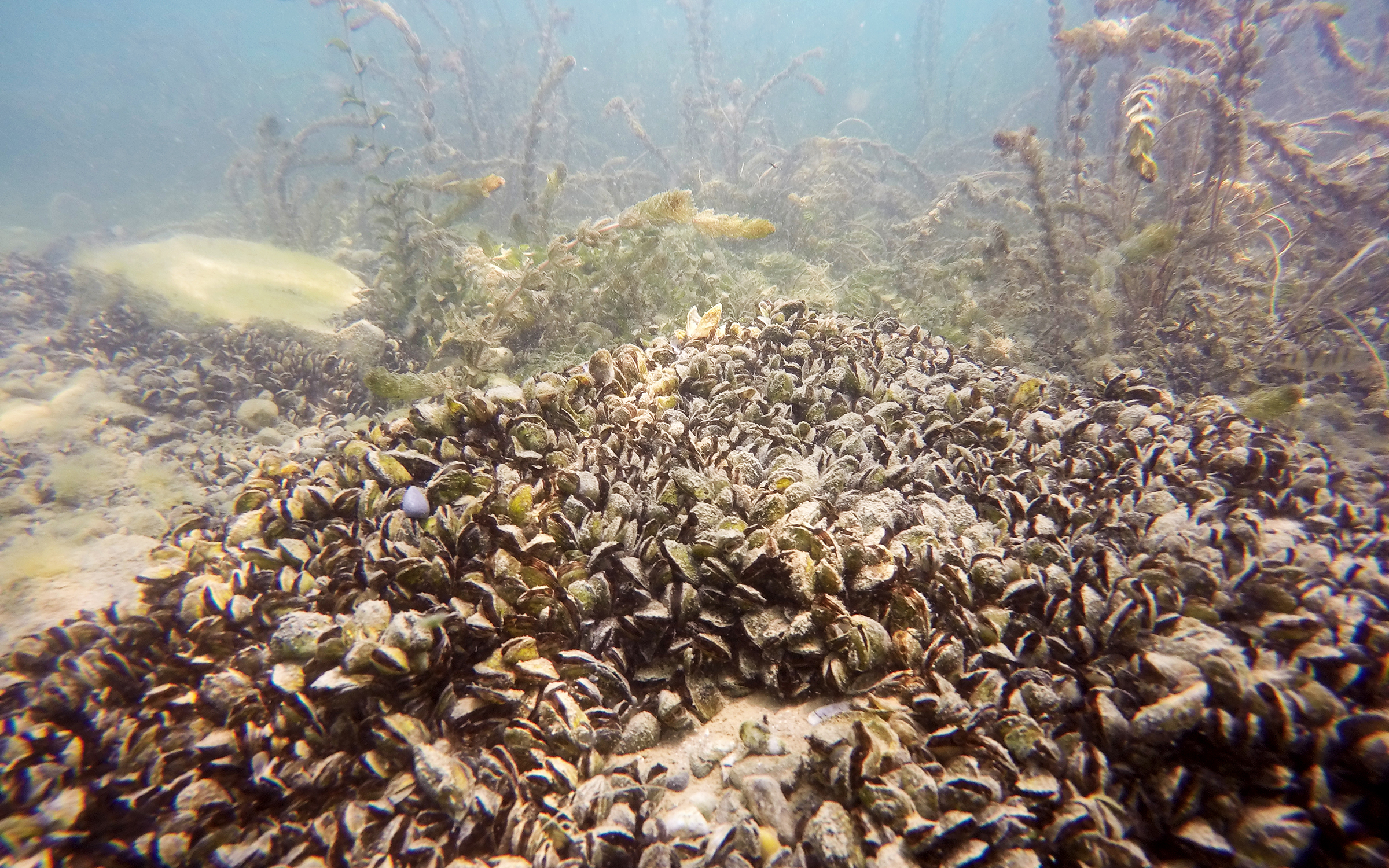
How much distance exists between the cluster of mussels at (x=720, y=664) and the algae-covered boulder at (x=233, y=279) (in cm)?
520

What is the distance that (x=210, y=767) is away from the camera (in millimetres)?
1746

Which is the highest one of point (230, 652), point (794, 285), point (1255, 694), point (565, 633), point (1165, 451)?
point (794, 285)

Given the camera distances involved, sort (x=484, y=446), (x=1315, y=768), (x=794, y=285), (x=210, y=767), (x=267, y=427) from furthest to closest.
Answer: (x=794, y=285), (x=267, y=427), (x=484, y=446), (x=210, y=767), (x=1315, y=768)

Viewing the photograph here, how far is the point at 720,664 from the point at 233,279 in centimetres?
873

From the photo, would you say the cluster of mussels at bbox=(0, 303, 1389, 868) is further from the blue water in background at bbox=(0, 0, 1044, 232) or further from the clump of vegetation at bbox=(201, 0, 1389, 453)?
the blue water in background at bbox=(0, 0, 1044, 232)

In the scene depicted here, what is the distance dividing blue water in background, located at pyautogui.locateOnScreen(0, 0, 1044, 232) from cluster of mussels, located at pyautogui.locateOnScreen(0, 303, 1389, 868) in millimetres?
19654

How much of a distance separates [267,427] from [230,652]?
14.4 feet

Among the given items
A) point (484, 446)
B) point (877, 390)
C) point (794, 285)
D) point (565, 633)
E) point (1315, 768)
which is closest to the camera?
point (1315, 768)

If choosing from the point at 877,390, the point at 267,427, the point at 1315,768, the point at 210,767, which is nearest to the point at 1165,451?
the point at 877,390

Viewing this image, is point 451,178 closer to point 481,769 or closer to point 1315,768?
point 481,769

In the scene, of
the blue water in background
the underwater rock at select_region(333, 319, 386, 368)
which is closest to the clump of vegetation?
the underwater rock at select_region(333, 319, 386, 368)

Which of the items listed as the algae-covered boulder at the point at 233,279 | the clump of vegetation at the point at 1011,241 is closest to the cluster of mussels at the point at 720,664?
the clump of vegetation at the point at 1011,241

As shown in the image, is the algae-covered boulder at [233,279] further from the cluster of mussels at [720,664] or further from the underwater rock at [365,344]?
the cluster of mussels at [720,664]

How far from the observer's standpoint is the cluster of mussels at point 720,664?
5.21 feet
